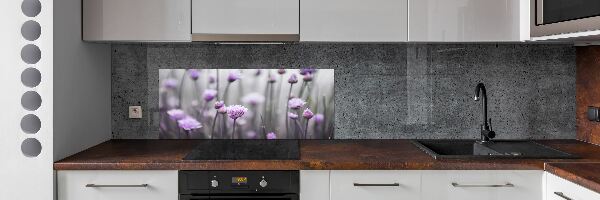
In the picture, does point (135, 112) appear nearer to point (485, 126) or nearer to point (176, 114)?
point (176, 114)

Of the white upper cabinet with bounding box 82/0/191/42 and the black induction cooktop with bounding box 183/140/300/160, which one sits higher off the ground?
the white upper cabinet with bounding box 82/0/191/42

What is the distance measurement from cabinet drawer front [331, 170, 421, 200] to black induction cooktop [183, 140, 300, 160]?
205 millimetres

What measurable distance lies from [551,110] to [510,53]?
0.36 metres

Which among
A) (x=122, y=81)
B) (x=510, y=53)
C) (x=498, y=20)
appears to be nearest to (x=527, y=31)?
(x=498, y=20)

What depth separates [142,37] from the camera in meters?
2.70

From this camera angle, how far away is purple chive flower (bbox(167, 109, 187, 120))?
3115mm

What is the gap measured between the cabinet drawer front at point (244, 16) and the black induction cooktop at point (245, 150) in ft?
1.72
